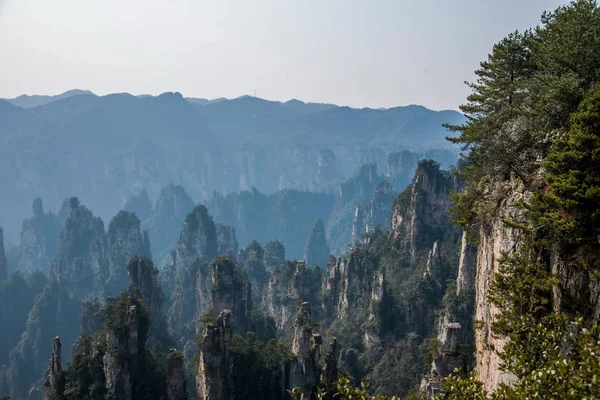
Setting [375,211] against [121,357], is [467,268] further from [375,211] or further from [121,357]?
[375,211]

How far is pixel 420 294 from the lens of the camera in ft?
177

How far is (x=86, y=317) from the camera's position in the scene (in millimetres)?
68375

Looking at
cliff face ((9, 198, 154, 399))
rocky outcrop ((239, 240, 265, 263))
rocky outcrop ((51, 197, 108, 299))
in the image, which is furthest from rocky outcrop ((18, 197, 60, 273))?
rocky outcrop ((239, 240, 265, 263))

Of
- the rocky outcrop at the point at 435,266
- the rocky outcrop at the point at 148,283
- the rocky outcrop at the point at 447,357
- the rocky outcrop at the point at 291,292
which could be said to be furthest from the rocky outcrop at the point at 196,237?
the rocky outcrop at the point at 447,357

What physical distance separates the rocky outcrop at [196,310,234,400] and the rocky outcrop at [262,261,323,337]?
3013 cm

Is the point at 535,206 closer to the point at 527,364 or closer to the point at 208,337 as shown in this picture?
the point at 527,364

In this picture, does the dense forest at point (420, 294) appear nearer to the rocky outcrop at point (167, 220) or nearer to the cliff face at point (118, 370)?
the cliff face at point (118, 370)

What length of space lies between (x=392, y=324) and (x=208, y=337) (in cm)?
2665

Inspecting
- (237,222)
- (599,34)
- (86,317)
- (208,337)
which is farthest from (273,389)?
(237,222)

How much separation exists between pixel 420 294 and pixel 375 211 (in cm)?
9472

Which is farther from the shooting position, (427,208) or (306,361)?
(427,208)

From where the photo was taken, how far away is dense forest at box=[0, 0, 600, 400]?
12.6 metres

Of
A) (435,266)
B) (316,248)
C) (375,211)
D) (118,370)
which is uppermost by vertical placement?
(435,266)

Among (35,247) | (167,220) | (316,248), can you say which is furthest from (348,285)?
(167,220)
